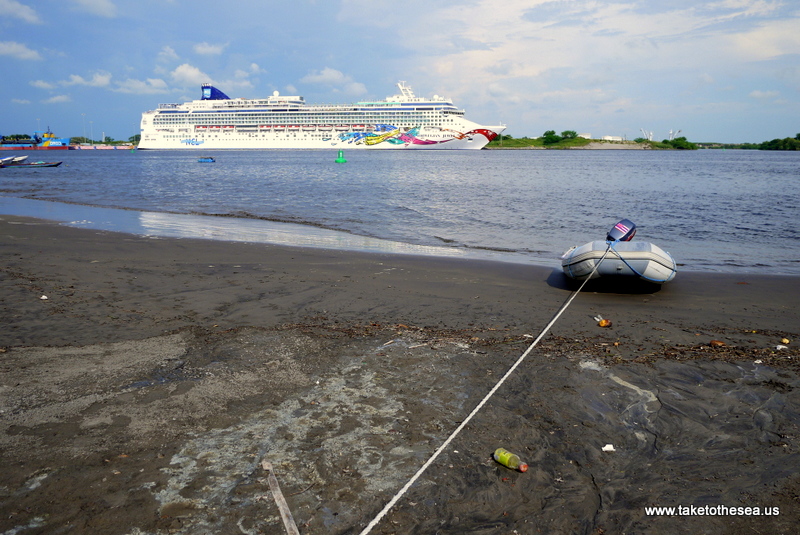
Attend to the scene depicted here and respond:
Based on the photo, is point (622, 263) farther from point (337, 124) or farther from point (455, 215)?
point (337, 124)

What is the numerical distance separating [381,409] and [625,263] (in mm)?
4431

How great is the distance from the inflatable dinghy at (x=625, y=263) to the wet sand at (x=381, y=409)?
1.64 ft

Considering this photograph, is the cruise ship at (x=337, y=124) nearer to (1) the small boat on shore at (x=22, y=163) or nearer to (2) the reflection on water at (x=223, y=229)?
(1) the small boat on shore at (x=22, y=163)

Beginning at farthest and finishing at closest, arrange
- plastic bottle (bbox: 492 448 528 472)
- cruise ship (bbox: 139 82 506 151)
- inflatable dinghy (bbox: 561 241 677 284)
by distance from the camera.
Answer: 1. cruise ship (bbox: 139 82 506 151)
2. inflatable dinghy (bbox: 561 241 677 284)
3. plastic bottle (bbox: 492 448 528 472)

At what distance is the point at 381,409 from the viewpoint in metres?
3.34

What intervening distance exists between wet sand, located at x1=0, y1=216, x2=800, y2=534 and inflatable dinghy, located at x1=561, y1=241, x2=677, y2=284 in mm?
500

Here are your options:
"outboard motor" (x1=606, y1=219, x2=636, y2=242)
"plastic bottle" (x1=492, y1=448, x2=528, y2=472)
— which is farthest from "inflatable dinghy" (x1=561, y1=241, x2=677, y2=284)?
"plastic bottle" (x1=492, y1=448, x2=528, y2=472)

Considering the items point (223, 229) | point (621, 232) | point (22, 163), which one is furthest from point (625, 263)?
point (22, 163)

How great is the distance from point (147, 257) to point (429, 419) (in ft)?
20.6

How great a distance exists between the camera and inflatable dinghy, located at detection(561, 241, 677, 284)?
661cm

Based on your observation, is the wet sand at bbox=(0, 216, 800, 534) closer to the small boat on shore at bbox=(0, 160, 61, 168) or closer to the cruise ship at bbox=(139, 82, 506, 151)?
the small boat on shore at bbox=(0, 160, 61, 168)

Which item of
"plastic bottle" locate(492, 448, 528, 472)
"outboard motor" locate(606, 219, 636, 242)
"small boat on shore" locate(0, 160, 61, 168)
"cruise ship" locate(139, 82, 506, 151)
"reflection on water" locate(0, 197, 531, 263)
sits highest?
"cruise ship" locate(139, 82, 506, 151)

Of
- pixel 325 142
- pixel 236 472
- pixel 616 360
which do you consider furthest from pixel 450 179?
pixel 325 142

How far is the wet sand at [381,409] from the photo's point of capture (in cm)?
243
